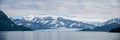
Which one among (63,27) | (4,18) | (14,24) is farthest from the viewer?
(63,27)

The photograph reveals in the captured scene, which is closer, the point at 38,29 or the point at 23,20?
the point at 23,20

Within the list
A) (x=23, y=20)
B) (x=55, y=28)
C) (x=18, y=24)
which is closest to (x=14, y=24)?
(x=18, y=24)

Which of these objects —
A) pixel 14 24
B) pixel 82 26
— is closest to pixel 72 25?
pixel 82 26

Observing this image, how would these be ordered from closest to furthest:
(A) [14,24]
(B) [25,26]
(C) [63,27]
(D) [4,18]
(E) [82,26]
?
1. (D) [4,18]
2. (A) [14,24]
3. (B) [25,26]
4. (E) [82,26]
5. (C) [63,27]

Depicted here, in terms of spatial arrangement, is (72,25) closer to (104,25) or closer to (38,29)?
(38,29)

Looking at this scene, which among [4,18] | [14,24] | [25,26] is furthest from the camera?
[25,26]

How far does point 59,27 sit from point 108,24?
1460cm

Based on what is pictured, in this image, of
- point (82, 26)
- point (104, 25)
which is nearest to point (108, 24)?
point (104, 25)

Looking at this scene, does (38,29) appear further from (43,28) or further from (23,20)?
(23,20)

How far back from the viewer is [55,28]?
67750 millimetres

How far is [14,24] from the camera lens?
49.9m

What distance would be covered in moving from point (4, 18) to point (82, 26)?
20.2m

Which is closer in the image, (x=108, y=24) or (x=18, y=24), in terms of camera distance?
(x=18, y=24)

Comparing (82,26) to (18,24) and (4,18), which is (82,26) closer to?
(18,24)
